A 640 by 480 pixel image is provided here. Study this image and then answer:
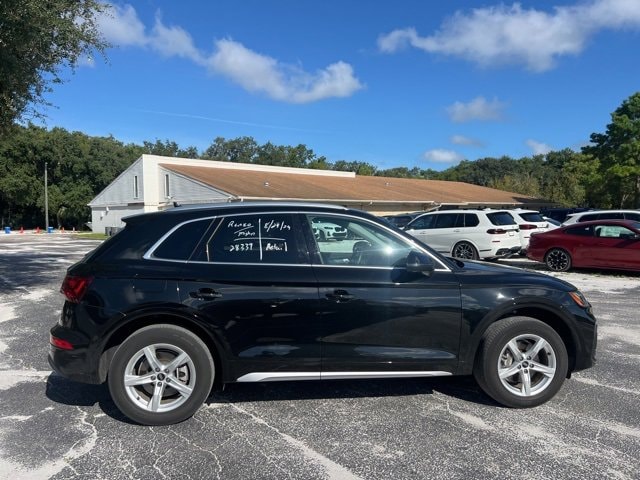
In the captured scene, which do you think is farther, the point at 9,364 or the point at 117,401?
the point at 9,364

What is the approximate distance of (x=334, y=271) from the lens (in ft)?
13.7

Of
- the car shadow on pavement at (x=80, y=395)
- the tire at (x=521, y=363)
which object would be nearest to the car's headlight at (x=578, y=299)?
the tire at (x=521, y=363)

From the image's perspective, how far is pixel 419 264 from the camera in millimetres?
4152

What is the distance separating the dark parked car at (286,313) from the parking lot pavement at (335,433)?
0.99ft

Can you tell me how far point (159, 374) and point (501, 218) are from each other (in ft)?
41.6

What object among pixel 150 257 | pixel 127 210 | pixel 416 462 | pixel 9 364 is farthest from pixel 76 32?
pixel 127 210

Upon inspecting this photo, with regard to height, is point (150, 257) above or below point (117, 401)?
above

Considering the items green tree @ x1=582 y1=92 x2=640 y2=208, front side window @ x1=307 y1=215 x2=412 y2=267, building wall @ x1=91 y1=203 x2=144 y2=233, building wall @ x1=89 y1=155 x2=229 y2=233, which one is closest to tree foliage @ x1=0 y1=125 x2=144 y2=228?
building wall @ x1=91 y1=203 x2=144 y2=233

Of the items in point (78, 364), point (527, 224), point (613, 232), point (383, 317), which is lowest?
point (78, 364)

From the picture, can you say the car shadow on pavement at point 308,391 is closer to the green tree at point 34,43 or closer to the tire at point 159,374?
the tire at point 159,374

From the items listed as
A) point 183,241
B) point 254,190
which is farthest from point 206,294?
point 254,190

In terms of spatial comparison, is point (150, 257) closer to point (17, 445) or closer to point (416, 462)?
point (17, 445)

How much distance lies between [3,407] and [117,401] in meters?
1.22

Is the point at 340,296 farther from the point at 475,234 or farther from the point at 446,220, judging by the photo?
the point at 446,220
